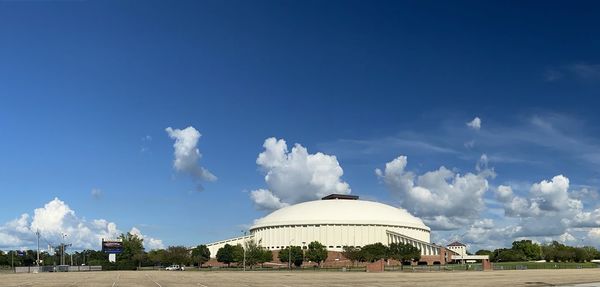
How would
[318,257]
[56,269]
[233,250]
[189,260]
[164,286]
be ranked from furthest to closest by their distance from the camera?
[189,260] → [233,250] → [318,257] → [56,269] → [164,286]

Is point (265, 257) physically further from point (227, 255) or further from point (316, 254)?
point (227, 255)

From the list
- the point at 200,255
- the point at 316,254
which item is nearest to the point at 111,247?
the point at 200,255

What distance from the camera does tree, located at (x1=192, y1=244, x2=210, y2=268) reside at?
17977 centimetres

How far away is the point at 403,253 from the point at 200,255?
210 feet

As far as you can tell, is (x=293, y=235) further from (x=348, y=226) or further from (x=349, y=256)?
(x=349, y=256)

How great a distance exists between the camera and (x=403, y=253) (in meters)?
164

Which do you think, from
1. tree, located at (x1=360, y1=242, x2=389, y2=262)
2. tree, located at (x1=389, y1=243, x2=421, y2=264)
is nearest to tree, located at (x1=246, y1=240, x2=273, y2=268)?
tree, located at (x1=360, y1=242, x2=389, y2=262)

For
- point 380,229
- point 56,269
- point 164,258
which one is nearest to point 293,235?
point 380,229

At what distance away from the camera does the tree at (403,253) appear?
16074 cm

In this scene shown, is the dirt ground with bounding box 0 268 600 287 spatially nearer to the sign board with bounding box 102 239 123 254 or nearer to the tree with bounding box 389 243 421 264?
the tree with bounding box 389 243 421 264

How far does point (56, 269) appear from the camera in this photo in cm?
13738

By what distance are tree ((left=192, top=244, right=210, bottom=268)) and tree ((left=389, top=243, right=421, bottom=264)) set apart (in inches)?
2368

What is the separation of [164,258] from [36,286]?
135m

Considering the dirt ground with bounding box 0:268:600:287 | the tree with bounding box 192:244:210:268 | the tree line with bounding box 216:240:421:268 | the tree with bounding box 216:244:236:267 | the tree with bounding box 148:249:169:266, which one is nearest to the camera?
the dirt ground with bounding box 0:268:600:287
